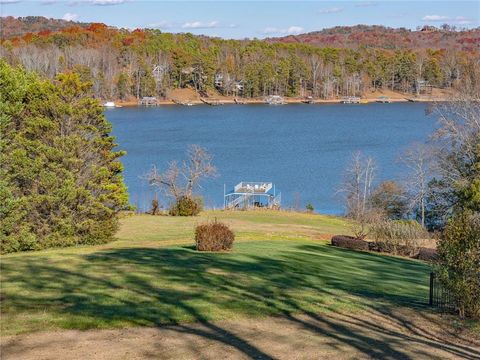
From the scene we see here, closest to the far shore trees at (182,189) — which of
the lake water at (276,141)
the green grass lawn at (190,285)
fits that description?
the lake water at (276,141)

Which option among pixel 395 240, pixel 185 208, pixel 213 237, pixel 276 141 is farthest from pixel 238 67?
pixel 213 237

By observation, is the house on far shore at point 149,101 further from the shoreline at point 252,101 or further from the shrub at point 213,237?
the shrub at point 213,237

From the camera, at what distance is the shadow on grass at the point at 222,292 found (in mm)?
11328

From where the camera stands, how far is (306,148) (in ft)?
267

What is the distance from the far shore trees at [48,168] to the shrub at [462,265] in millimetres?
18222

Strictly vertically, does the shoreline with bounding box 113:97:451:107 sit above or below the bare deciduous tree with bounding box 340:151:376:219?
above

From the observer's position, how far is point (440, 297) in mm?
13953

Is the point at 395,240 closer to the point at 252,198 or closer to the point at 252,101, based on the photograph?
the point at 252,198

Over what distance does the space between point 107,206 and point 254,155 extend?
4634cm

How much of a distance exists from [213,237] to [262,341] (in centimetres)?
1079

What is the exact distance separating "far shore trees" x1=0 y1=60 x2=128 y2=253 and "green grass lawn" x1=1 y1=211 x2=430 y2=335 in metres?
8.52

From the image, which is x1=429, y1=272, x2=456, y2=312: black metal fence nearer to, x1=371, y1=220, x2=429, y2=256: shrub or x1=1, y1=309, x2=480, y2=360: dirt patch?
x1=1, y1=309, x2=480, y2=360: dirt patch

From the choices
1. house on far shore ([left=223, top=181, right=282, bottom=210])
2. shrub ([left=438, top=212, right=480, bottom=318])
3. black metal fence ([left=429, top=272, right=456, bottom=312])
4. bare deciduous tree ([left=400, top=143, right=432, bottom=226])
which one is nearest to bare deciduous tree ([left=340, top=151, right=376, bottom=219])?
bare deciduous tree ([left=400, top=143, right=432, bottom=226])

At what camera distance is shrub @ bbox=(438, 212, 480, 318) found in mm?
12711
